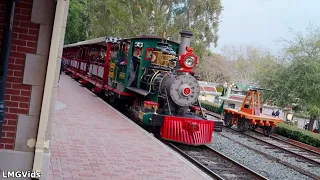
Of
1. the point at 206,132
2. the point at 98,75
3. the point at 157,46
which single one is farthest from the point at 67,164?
the point at 98,75

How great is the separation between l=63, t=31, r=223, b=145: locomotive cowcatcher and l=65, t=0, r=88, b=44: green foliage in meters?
36.1

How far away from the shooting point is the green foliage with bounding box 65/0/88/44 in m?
51.6

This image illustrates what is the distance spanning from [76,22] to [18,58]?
162 feet

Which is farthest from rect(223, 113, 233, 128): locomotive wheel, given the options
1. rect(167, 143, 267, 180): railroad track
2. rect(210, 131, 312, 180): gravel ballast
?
rect(167, 143, 267, 180): railroad track

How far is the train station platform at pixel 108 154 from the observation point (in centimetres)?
618

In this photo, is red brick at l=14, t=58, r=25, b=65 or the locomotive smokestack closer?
red brick at l=14, t=58, r=25, b=65

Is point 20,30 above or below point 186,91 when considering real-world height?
above

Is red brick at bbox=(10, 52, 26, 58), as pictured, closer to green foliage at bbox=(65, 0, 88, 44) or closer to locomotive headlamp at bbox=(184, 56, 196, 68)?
locomotive headlamp at bbox=(184, 56, 196, 68)

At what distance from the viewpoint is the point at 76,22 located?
172 feet

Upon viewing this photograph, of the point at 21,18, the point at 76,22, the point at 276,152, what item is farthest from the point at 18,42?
the point at 76,22

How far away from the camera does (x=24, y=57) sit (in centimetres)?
486

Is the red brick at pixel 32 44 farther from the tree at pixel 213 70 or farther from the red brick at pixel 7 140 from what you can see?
the tree at pixel 213 70

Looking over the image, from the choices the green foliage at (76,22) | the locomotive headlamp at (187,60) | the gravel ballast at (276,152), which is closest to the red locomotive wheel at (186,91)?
the locomotive headlamp at (187,60)

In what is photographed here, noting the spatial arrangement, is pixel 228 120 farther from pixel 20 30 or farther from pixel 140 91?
pixel 20 30
